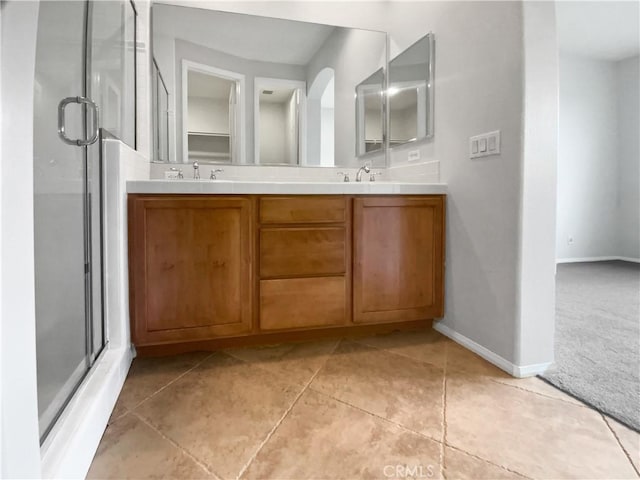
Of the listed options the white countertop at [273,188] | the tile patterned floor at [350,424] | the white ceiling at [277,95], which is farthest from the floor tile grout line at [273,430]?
the white ceiling at [277,95]

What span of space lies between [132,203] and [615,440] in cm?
193

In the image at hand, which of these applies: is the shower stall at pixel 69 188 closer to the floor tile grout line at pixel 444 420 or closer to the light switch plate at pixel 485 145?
the floor tile grout line at pixel 444 420

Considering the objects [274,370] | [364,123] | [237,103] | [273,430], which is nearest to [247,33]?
[237,103]

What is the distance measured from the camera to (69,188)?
4.32 feet

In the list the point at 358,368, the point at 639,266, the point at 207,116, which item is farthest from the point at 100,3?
the point at 639,266

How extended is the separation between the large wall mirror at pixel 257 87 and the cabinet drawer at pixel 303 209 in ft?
2.18

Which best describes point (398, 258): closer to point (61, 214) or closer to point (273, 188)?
point (273, 188)

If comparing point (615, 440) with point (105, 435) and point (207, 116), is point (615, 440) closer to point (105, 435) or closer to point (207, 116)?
point (105, 435)

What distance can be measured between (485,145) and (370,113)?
1116 mm

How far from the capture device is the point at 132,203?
167 centimetres

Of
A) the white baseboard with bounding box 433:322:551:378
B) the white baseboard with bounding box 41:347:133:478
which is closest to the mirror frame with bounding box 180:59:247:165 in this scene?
the white baseboard with bounding box 41:347:133:478

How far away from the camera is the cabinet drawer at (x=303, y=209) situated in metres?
1.85

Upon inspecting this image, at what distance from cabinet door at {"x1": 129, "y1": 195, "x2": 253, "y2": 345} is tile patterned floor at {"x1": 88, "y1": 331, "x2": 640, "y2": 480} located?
0.56 ft

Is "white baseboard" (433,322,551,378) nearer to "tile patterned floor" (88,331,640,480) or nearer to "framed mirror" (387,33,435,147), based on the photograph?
"tile patterned floor" (88,331,640,480)
